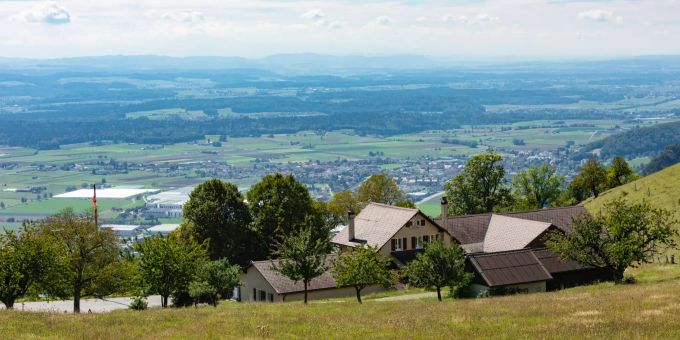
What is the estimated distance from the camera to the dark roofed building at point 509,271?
5388 cm

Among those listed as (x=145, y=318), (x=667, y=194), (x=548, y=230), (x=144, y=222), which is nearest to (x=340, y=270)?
(x=145, y=318)

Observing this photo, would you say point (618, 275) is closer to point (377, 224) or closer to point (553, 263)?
point (553, 263)

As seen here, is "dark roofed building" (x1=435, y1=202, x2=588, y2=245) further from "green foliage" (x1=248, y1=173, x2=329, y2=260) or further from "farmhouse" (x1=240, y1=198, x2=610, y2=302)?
"green foliage" (x1=248, y1=173, x2=329, y2=260)

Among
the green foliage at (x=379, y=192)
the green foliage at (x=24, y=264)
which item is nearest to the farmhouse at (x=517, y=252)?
the green foliage at (x=379, y=192)

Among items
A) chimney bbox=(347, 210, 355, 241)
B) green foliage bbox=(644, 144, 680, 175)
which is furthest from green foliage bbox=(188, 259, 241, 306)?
green foliage bbox=(644, 144, 680, 175)

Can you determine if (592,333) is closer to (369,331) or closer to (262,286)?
(369,331)

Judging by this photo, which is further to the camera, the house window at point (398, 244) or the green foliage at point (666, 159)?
the green foliage at point (666, 159)

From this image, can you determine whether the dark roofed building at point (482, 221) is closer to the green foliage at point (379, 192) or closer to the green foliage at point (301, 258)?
the green foliage at point (301, 258)

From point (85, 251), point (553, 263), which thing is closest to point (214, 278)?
point (85, 251)

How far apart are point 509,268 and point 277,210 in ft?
84.8

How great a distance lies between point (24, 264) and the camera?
4416 centimetres

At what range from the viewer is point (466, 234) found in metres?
71.0

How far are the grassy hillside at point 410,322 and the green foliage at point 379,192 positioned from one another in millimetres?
59508

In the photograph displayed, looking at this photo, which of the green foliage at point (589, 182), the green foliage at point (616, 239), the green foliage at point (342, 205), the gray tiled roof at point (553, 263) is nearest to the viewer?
the green foliage at point (616, 239)
